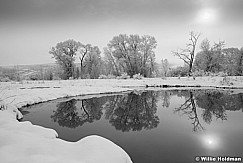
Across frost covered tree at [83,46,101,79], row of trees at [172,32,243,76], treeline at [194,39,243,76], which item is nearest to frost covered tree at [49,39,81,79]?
frost covered tree at [83,46,101,79]

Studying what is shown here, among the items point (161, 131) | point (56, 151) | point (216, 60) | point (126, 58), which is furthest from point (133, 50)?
point (56, 151)

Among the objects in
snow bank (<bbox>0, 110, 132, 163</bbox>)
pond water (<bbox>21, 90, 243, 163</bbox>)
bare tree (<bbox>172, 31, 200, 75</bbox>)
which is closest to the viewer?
snow bank (<bbox>0, 110, 132, 163</bbox>)

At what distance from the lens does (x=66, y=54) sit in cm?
3128

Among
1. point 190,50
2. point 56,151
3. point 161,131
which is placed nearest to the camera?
point 56,151

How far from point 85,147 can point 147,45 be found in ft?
102

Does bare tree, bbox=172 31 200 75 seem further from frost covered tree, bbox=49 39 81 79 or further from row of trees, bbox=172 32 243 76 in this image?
frost covered tree, bbox=49 39 81 79

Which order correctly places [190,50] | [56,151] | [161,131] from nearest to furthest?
[56,151]
[161,131]
[190,50]

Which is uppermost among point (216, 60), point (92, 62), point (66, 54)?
point (66, 54)

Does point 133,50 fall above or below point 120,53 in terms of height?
above

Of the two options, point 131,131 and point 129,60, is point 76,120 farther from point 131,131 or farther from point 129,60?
point 129,60

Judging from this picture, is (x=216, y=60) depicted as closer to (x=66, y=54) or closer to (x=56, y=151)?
(x=66, y=54)

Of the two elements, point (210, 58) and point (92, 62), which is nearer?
point (210, 58)

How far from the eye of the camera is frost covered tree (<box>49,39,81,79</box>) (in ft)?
97.8

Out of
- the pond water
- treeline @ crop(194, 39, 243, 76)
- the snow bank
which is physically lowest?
the pond water
